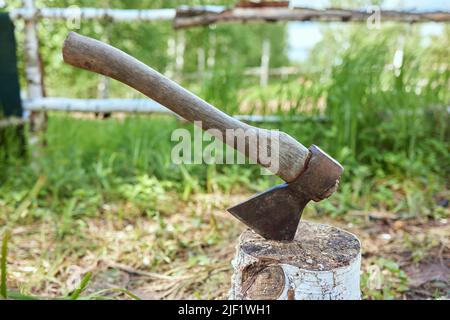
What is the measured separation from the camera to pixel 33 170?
3.25 metres

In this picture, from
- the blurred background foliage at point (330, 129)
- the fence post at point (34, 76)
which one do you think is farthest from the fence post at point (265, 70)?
the fence post at point (34, 76)

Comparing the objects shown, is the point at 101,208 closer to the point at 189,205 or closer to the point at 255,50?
the point at 189,205

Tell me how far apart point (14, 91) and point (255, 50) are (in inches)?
751

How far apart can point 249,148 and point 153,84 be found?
1.35 ft

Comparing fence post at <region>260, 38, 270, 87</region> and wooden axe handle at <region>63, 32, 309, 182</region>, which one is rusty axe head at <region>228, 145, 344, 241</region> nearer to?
wooden axe handle at <region>63, 32, 309, 182</region>

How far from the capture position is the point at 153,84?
61.3 inches

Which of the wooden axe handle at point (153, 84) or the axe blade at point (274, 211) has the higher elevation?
the wooden axe handle at point (153, 84)

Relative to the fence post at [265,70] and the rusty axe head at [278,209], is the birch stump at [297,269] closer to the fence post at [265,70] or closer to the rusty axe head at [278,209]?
the rusty axe head at [278,209]

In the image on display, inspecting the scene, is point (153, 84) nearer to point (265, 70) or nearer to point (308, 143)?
point (308, 143)

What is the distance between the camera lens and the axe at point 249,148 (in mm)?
1509

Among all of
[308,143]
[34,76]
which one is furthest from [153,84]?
[34,76]

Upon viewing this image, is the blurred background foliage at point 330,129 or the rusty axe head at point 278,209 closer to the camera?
the rusty axe head at point 278,209

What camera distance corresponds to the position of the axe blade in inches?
62.1
